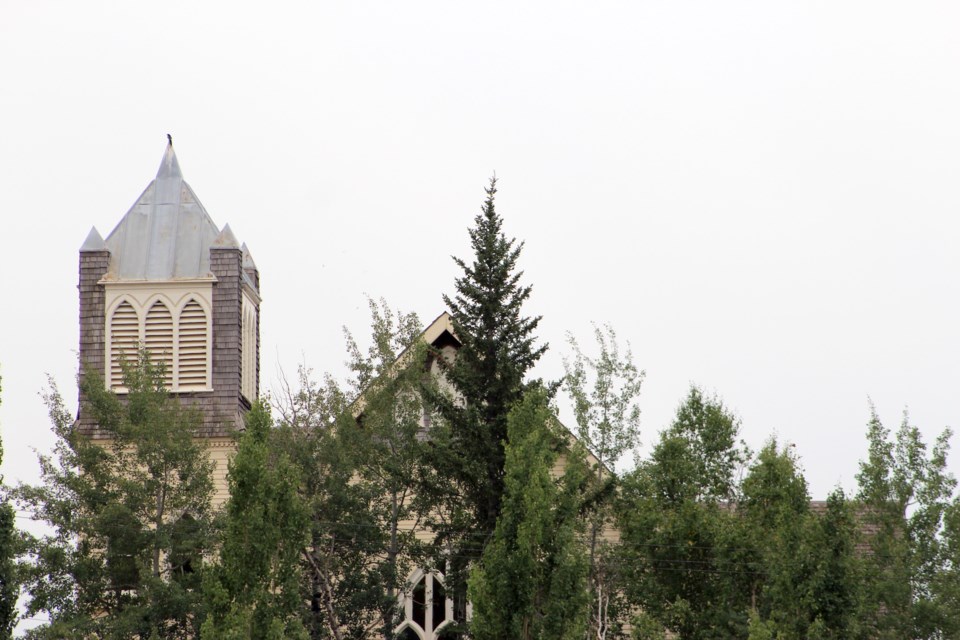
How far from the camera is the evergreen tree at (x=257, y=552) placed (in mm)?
33469

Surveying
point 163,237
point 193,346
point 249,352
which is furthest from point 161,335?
point 249,352

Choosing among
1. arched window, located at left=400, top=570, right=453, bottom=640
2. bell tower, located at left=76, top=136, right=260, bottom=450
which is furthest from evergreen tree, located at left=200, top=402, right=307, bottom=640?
Answer: bell tower, located at left=76, top=136, right=260, bottom=450

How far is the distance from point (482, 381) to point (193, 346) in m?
12.4

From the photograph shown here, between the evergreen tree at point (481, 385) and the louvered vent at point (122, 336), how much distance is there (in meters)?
11.8

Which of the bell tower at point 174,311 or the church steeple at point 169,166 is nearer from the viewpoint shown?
the bell tower at point 174,311

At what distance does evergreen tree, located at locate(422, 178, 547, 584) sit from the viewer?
1553 inches

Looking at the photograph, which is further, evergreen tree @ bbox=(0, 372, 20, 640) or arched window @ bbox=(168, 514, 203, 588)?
arched window @ bbox=(168, 514, 203, 588)

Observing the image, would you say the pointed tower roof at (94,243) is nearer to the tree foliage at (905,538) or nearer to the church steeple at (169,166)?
the church steeple at (169,166)

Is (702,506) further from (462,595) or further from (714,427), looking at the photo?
(462,595)

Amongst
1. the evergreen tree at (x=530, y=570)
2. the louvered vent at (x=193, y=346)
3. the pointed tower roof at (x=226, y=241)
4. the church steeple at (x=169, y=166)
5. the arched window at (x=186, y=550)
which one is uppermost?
the church steeple at (x=169, y=166)

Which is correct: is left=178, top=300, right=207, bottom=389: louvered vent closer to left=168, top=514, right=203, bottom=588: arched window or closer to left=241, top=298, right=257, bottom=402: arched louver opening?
left=241, top=298, right=257, bottom=402: arched louver opening

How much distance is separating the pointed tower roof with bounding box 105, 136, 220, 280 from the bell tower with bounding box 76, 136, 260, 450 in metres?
0.03

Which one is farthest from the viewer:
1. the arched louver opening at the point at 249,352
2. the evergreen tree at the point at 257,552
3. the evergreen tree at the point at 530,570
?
the arched louver opening at the point at 249,352

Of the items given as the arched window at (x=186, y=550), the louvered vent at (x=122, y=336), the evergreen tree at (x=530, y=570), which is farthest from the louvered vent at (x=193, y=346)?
the evergreen tree at (x=530, y=570)
